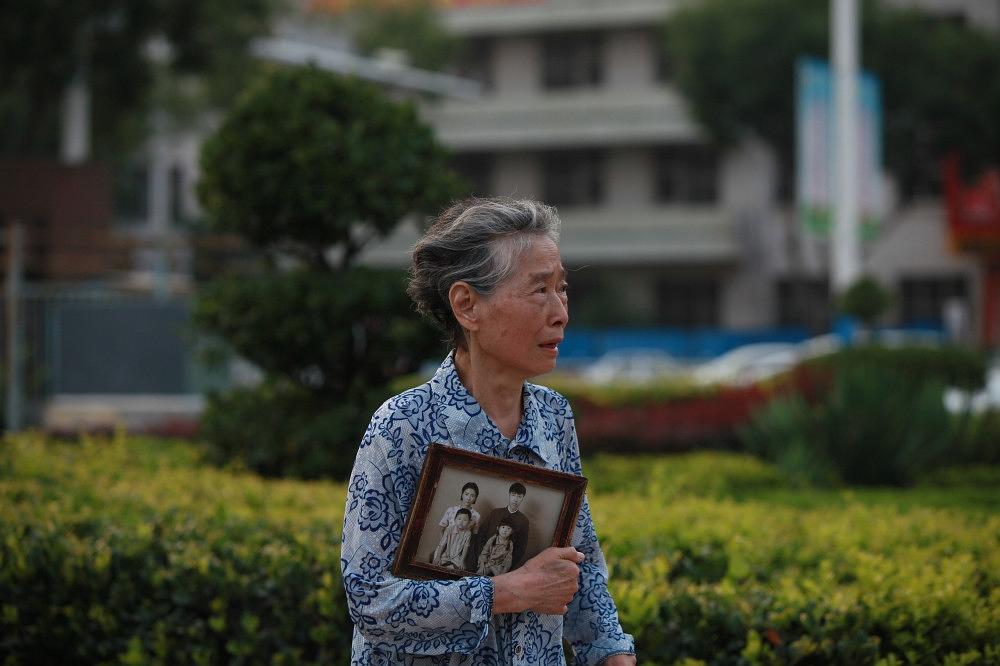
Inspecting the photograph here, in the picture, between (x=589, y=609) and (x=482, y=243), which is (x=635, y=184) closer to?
(x=589, y=609)

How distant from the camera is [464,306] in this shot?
2834 mm

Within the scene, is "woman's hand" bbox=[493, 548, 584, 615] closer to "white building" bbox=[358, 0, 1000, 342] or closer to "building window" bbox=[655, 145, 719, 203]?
"white building" bbox=[358, 0, 1000, 342]

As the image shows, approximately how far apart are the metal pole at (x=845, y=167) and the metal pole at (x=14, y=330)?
10267 millimetres

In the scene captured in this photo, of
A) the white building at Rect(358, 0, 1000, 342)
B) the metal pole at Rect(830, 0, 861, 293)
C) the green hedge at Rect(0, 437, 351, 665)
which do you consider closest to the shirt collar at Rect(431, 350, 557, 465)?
the green hedge at Rect(0, 437, 351, 665)

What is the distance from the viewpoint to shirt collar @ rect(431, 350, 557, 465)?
9.22ft

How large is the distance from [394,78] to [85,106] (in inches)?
199

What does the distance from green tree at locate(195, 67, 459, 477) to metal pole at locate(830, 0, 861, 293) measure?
39.3ft

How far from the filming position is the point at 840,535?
5211 mm

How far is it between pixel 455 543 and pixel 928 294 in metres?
38.5

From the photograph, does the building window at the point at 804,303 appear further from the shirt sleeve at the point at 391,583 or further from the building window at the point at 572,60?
the shirt sleeve at the point at 391,583

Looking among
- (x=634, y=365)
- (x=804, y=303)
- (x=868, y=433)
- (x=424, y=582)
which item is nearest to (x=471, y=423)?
(x=424, y=582)

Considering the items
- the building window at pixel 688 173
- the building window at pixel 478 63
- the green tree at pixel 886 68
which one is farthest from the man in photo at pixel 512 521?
A: the building window at pixel 478 63

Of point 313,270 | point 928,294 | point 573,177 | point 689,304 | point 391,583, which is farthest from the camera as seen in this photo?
point 573,177

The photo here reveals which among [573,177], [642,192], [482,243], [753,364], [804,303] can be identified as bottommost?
[753,364]
